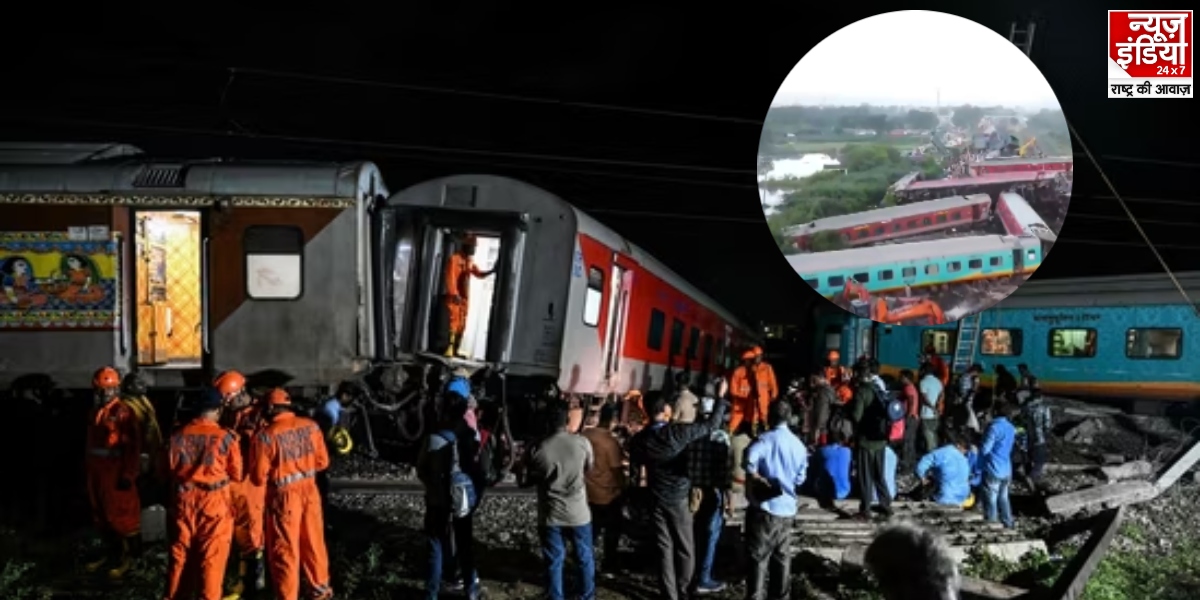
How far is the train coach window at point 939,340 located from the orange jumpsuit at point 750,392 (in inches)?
379

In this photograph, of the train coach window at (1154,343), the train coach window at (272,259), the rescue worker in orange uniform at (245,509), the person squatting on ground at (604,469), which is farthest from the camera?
the train coach window at (1154,343)

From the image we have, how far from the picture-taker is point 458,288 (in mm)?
11383

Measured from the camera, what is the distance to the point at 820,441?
1076 cm

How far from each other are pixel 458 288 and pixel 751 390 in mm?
3626

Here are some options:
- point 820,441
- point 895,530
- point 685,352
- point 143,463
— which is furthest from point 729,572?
point 685,352

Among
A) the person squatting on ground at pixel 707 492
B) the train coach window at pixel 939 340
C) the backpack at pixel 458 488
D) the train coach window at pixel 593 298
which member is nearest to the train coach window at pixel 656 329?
the train coach window at pixel 593 298

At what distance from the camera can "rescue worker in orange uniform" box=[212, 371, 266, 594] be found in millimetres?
6875

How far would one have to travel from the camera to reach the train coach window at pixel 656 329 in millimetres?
14812

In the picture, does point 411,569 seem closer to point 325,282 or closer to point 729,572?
point 729,572

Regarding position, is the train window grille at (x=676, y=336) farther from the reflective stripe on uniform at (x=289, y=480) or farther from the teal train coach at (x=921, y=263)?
the reflective stripe on uniform at (x=289, y=480)

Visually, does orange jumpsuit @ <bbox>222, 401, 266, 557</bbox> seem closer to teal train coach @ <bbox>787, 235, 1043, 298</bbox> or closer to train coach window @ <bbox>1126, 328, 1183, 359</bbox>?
teal train coach @ <bbox>787, 235, 1043, 298</bbox>

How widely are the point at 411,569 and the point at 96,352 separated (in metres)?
4.51

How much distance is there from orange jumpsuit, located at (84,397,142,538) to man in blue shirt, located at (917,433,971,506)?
6.78 m

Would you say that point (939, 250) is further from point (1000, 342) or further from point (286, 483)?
point (1000, 342)
